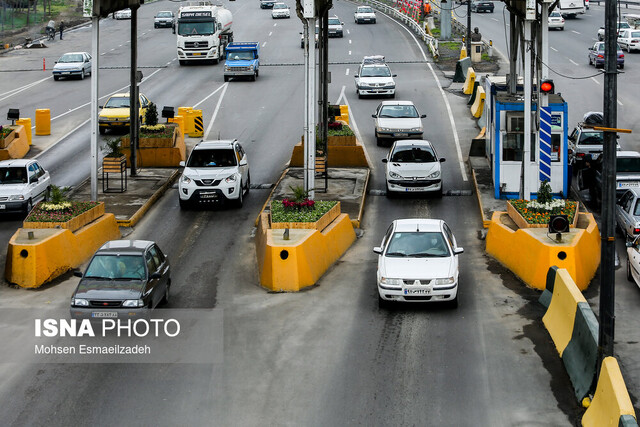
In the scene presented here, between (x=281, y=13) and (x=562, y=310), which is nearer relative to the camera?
(x=562, y=310)

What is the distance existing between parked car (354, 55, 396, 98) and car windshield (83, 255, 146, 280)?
1208 inches

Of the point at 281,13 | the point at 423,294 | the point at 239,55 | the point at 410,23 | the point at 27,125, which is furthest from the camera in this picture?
the point at 281,13

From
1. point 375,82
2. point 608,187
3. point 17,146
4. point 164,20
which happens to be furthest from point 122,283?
point 164,20

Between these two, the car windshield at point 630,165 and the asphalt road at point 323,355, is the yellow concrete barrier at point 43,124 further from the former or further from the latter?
the car windshield at point 630,165

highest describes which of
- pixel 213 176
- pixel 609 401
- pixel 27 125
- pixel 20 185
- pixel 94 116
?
pixel 94 116

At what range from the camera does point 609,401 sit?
502 inches

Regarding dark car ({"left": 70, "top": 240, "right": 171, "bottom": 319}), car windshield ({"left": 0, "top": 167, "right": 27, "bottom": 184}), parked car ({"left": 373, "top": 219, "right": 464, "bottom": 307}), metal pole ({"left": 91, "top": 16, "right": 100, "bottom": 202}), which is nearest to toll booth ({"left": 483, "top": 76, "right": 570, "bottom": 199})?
parked car ({"left": 373, "top": 219, "right": 464, "bottom": 307})

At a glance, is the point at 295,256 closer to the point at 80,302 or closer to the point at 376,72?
the point at 80,302

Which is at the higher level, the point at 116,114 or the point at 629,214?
the point at 116,114

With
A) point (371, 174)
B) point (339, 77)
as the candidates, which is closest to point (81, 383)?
point (371, 174)

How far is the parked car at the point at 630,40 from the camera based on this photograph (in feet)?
202

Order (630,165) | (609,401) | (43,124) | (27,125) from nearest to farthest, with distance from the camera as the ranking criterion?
(609,401)
(630,165)
(27,125)
(43,124)

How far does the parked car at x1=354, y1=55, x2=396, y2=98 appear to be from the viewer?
48.8 m

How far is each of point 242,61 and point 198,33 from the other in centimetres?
653
